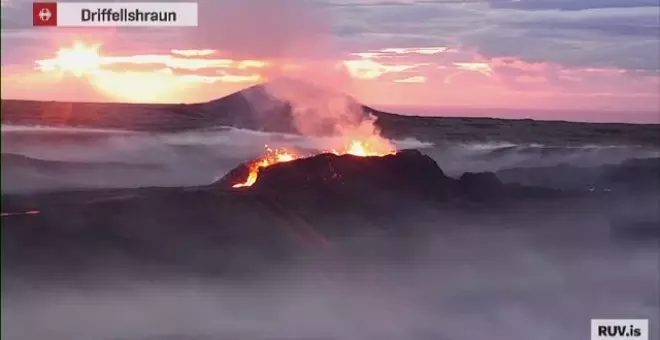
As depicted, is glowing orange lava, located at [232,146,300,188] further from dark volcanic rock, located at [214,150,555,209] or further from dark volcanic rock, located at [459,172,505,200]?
dark volcanic rock, located at [459,172,505,200]

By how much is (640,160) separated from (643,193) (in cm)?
6

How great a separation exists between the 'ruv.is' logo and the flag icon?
1016 millimetres

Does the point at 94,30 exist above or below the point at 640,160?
above

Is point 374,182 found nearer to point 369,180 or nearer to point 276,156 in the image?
point 369,180

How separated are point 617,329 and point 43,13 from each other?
1072mm

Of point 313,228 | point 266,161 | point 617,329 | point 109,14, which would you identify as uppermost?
point 109,14

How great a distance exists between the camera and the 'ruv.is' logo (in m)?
1.15

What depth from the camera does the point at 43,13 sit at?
110cm

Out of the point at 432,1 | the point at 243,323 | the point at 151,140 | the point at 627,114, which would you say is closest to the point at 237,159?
the point at 151,140

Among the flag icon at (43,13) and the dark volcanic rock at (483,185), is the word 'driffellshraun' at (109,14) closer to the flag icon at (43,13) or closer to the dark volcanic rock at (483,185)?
the flag icon at (43,13)

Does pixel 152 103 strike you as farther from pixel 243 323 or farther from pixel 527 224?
pixel 527 224

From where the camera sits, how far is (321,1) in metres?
1.12

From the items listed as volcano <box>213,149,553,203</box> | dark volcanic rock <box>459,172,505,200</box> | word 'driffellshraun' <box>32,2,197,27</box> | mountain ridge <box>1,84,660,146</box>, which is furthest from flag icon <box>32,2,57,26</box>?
dark volcanic rock <box>459,172,505,200</box>

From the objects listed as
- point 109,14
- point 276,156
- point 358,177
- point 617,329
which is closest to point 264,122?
point 276,156
